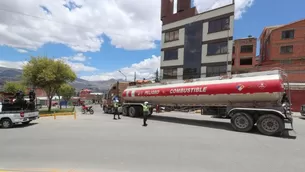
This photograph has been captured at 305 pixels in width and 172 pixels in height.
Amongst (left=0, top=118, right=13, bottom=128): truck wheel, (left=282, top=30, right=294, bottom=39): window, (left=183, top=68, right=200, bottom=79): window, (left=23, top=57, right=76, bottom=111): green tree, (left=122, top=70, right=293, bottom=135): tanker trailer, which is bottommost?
(left=0, top=118, right=13, bottom=128): truck wheel

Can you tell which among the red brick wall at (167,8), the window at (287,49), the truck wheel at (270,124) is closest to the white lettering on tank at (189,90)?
the truck wheel at (270,124)

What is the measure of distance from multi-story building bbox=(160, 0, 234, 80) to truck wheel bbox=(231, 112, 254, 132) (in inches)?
719

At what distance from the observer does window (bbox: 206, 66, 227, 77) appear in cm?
2840

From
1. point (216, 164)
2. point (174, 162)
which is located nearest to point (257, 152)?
point (216, 164)

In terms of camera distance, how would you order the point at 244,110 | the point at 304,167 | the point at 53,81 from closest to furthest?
1. the point at 304,167
2. the point at 244,110
3. the point at 53,81

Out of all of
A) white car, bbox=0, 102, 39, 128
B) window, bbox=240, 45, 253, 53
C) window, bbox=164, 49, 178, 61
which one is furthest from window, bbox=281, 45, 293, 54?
white car, bbox=0, 102, 39, 128

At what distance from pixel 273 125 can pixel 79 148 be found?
938 cm

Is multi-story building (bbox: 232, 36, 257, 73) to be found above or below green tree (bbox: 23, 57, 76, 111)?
above

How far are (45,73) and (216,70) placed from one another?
2323cm

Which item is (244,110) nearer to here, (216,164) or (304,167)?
(304,167)

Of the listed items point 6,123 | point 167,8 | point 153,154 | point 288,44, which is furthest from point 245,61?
point 6,123

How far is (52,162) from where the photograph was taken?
217 inches

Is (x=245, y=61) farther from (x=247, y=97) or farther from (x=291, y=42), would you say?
(x=247, y=97)

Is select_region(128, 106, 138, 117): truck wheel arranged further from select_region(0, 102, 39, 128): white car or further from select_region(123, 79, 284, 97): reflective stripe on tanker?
select_region(0, 102, 39, 128): white car
